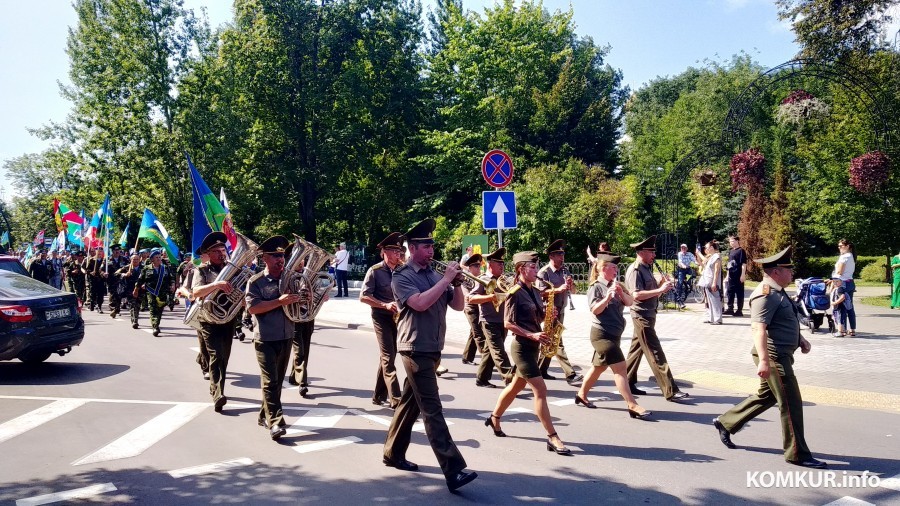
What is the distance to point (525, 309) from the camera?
616 centimetres

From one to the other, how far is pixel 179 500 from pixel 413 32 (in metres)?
33.1

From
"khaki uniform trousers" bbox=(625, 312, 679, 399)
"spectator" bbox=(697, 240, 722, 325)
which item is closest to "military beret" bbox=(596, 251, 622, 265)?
"khaki uniform trousers" bbox=(625, 312, 679, 399)

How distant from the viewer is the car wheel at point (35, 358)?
31.6ft

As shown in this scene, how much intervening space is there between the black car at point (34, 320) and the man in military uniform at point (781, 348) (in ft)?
31.8

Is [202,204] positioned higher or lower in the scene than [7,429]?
higher

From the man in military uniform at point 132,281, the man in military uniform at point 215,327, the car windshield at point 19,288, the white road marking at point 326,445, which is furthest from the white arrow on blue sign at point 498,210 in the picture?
the man in military uniform at point 132,281

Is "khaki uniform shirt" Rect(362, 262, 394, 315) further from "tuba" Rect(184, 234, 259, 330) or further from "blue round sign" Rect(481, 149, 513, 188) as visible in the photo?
"blue round sign" Rect(481, 149, 513, 188)

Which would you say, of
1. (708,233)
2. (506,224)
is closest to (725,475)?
(506,224)

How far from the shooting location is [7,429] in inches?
273

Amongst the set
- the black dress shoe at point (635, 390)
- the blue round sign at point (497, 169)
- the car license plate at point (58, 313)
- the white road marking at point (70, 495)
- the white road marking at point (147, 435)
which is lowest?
the black dress shoe at point (635, 390)

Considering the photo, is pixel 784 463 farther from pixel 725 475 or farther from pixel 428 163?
pixel 428 163

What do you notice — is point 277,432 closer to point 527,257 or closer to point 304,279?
point 304,279

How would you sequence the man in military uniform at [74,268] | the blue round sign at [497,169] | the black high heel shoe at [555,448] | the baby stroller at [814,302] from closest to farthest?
the black high heel shoe at [555,448], the blue round sign at [497,169], the baby stroller at [814,302], the man in military uniform at [74,268]

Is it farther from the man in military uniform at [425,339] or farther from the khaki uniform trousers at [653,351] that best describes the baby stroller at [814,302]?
the man in military uniform at [425,339]
